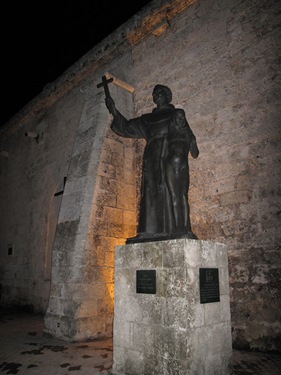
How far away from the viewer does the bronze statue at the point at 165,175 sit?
348 cm

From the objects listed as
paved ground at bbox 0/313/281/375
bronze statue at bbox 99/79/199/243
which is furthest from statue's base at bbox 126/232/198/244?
paved ground at bbox 0/313/281/375

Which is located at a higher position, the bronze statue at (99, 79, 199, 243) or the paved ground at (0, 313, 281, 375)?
the bronze statue at (99, 79, 199, 243)

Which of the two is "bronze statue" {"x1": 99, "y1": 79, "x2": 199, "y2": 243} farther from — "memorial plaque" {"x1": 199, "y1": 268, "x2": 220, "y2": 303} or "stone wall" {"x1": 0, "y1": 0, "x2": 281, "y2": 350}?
"stone wall" {"x1": 0, "y1": 0, "x2": 281, "y2": 350}

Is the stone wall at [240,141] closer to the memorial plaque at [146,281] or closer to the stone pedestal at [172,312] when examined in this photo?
the stone pedestal at [172,312]

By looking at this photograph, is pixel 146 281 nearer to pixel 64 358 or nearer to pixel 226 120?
pixel 64 358

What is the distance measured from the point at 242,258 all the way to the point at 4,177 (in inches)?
388

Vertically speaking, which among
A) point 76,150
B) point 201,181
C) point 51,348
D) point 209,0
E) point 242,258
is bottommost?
point 51,348

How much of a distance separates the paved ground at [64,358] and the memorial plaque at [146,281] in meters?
1.04

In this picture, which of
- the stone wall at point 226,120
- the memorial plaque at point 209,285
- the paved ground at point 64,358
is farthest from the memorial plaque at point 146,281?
the stone wall at point 226,120

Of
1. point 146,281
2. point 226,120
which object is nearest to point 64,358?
point 146,281

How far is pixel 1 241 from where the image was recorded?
10.7 meters

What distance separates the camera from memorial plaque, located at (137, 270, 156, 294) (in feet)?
10.2

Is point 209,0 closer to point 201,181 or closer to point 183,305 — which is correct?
point 201,181

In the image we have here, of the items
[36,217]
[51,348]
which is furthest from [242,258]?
[36,217]
